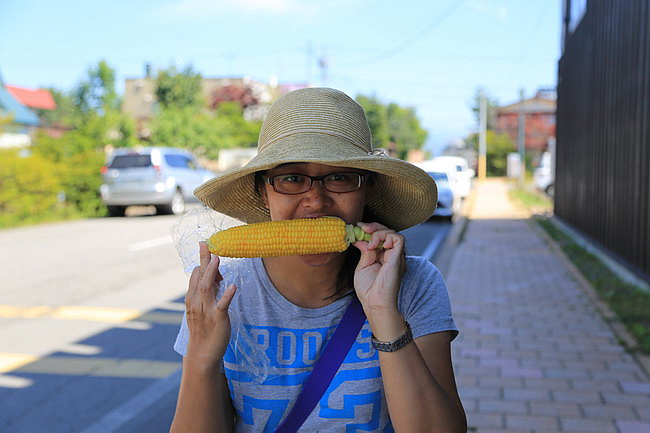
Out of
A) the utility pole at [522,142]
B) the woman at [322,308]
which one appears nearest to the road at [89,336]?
the woman at [322,308]

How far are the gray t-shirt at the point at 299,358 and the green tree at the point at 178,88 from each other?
43496 mm

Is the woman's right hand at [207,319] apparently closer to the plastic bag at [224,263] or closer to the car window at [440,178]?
the plastic bag at [224,263]

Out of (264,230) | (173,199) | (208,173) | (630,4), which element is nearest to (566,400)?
(264,230)

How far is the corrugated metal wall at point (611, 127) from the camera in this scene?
23.7 ft

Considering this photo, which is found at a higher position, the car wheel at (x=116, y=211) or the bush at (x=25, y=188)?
the bush at (x=25, y=188)

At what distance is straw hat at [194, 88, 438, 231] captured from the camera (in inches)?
72.6

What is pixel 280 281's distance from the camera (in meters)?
1.97

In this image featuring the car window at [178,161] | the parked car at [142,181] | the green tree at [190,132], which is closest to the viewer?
the parked car at [142,181]

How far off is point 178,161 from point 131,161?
154 centimetres

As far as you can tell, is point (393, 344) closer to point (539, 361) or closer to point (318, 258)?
point (318, 258)

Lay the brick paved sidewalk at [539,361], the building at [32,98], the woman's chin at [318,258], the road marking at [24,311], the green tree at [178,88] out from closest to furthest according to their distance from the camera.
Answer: the woman's chin at [318,258] < the brick paved sidewalk at [539,361] < the road marking at [24,311] < the green tree at [178,88] < the building at [32,98]

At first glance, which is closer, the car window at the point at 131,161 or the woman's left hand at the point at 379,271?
the woman's left hand at the point at 379,271

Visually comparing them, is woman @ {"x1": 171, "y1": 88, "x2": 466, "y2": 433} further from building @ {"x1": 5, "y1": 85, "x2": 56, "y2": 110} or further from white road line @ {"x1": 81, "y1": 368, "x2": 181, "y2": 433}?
building @ {"x1": 5, "y1": 85, "x2": 56, "y2": 110}

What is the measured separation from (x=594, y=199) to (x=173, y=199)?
10797 mm
